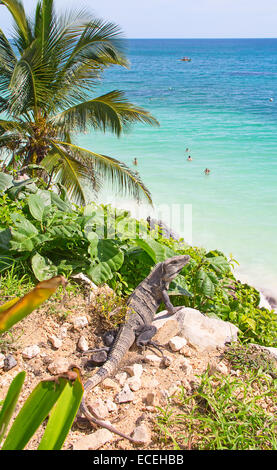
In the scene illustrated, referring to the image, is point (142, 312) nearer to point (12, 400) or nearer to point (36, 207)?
point (36, 207)

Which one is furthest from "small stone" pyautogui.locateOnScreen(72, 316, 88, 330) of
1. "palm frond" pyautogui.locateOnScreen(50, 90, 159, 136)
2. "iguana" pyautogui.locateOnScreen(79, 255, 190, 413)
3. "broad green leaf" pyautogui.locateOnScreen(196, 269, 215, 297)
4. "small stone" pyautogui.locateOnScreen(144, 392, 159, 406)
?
"palm frond" pyautogui.locateOnScreen(50, 90, 159, 136)

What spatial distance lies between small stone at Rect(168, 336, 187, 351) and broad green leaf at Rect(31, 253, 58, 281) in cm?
124

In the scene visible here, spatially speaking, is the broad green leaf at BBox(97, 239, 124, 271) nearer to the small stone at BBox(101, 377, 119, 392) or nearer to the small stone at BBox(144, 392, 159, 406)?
the small stone at BBox(101, 377, 119, 392)

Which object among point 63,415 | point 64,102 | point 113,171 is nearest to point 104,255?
point 63,415

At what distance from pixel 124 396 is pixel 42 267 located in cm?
144

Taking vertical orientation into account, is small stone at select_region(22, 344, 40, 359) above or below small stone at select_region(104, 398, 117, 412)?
above

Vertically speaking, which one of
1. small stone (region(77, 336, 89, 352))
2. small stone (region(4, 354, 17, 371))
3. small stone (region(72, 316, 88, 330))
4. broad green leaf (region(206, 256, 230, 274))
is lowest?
small stone (region(77, 336, 89, 352))

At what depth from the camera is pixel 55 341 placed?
10.5ft

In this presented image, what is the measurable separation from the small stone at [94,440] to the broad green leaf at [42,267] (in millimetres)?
1486

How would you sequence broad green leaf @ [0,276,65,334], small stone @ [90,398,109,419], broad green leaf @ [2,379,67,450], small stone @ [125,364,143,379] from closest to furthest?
broad green leaf @ [0,276,65,334] < broad green leaf @ [2,379,67,450] < small stone @ [90,398,109,419] < small stone @ [125,364,143,379]

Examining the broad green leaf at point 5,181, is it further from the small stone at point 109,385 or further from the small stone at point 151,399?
the small stone at point 151,399

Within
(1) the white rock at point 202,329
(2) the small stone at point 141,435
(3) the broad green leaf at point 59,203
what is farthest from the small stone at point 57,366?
(3) the broad green leaf at point 59,203

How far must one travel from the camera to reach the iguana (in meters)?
3.03

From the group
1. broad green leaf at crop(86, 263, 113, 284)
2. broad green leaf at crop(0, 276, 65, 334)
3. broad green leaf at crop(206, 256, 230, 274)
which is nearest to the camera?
broad green leaf at crop(0, 276, 65, 334)
